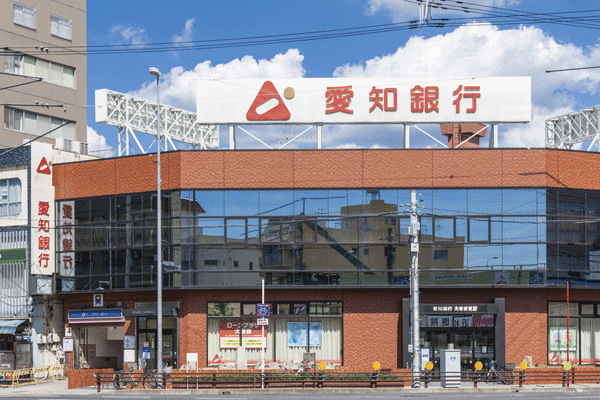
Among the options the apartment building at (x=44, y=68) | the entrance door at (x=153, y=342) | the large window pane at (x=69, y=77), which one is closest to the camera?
the entrance door at (x=153, y=342)

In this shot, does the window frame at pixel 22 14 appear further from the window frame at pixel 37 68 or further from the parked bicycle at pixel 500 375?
the parked bicycle at pixel 500 375

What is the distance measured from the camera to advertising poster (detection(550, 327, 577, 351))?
38.7m

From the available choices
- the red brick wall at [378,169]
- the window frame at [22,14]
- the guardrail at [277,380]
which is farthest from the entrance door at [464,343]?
the window frame at [22,14]

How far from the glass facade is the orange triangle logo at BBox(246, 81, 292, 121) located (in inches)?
177

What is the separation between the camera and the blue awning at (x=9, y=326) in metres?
41.2

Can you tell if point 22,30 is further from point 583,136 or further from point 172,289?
point 583,136

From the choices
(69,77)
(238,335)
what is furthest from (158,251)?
(69,77)

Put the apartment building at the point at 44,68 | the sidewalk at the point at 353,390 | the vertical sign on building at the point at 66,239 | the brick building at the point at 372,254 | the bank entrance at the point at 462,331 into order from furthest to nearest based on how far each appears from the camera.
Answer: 1. the apartment building at the point at 44,68
2. the vertical sign on building at the point at 66,239
3. the brick building at the point at 372,254
4. the bank entrance at the point at 462,331
5. the sidewalk at the point at 353,390

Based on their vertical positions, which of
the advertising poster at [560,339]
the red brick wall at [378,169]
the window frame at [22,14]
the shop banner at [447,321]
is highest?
the window frame at [22,14]

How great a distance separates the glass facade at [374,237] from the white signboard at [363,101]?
14.8 feet

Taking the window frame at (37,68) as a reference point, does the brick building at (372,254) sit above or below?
below

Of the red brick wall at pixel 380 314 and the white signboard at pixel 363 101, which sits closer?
the red brick wall at pixel 380 314

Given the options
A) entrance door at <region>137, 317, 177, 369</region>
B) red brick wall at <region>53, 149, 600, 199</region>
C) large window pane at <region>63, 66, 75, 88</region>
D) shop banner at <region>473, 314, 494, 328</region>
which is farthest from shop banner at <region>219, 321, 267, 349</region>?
large window pane at <region>63, 66, 75, 88</region>

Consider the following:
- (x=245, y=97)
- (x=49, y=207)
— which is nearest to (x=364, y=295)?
(x=245, y=97)
